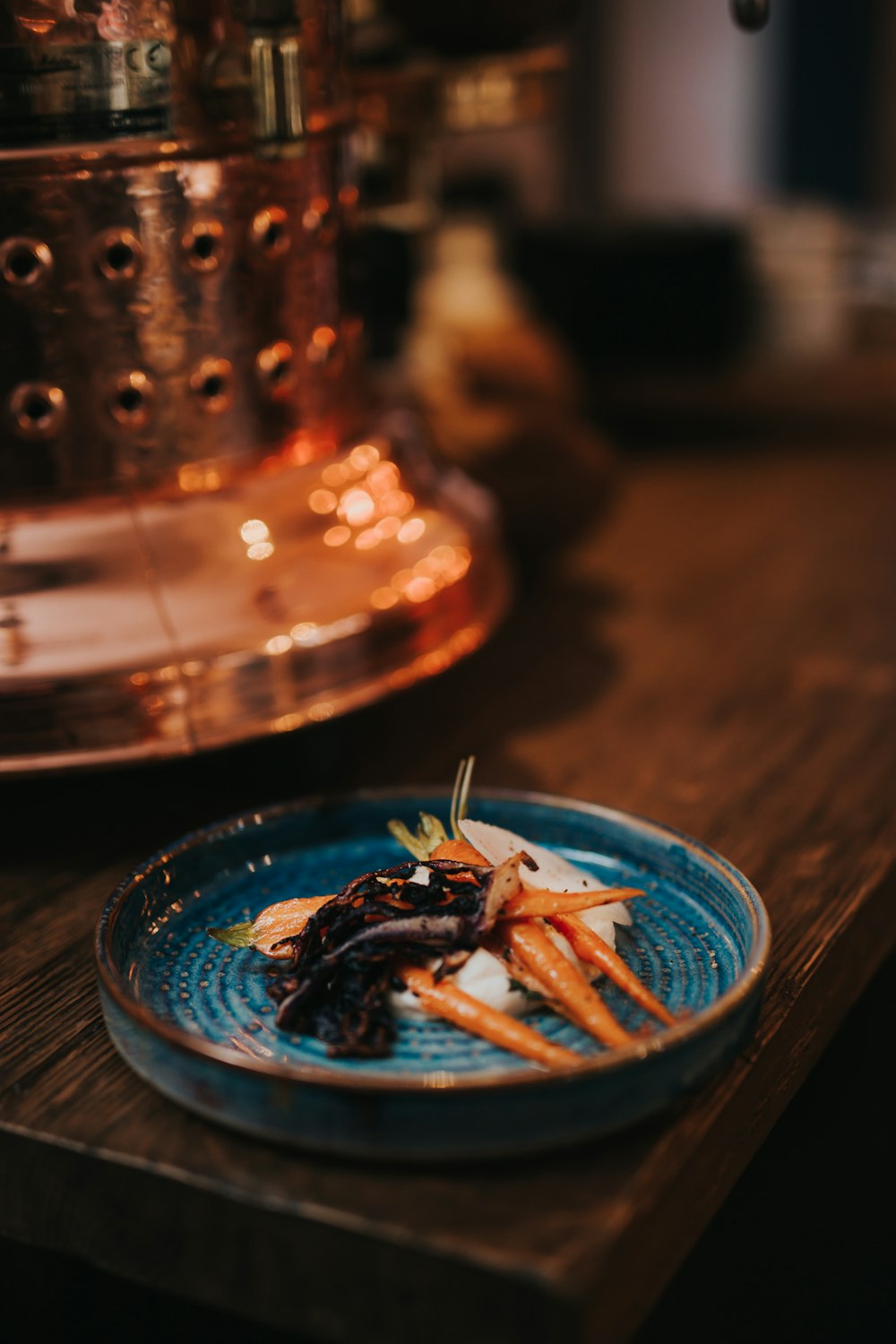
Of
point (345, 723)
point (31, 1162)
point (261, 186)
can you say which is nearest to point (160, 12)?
point (261, 186)

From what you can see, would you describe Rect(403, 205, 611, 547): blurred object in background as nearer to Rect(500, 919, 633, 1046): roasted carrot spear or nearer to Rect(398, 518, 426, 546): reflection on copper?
Rect(398, 518, 426, 546): reflection on copper

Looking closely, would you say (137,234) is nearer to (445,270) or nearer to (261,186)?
(261,186)

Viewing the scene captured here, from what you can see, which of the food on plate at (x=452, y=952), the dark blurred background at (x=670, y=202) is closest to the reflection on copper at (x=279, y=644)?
the food on plate at (x=452, y=952)

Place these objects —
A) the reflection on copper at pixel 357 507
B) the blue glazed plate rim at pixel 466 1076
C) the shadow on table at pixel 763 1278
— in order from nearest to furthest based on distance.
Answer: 1. the blue glazed plate rim at pixel 466 1076
2. the shadow on table at pixel 763 1278
3. the reflection on copper at pixel 357 507

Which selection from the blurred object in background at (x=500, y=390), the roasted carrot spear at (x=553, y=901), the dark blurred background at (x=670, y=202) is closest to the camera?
the roasted carrot spear at (x=553, y=901)

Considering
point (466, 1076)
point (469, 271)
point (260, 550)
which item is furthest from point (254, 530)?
point (469, 271)

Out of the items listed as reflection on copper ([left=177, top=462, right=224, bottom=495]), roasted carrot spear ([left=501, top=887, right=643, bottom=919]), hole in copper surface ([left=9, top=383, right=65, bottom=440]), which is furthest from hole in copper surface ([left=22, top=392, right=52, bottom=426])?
roasted carrot spear ([left=501, top=887, right=643, bottom=919])

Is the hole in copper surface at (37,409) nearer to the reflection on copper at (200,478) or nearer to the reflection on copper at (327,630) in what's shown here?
the reflection on copper at (200,478)

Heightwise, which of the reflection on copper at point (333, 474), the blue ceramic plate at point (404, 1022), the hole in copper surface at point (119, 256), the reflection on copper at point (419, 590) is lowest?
the blue ceramic plate at point (404, 1022)
